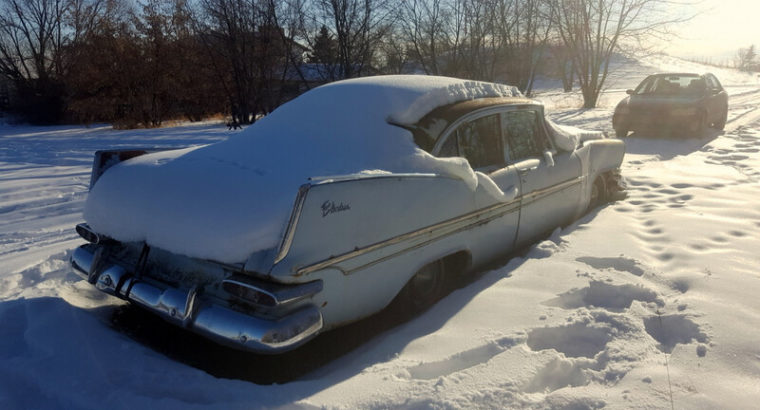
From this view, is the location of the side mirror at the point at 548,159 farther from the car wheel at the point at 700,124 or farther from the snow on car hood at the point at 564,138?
the car wheel at the point at 700,124

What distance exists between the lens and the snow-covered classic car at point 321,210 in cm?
235

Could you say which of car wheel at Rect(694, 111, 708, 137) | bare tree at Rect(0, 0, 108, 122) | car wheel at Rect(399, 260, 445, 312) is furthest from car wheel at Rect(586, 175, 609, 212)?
bare tree at Rect(0, 0, 108, 122)

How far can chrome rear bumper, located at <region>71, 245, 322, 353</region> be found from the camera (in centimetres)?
226

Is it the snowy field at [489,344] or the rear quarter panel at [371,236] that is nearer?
the snowy field at [489,344]

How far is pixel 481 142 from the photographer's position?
3.64 m

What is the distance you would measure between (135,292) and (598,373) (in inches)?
95.4

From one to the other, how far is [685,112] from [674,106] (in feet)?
0.84

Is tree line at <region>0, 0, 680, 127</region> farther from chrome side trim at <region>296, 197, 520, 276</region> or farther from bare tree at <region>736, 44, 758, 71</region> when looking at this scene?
bare tree at <region>736, 44, 758, 71</region>

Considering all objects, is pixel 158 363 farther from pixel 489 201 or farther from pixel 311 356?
pixel 489 201

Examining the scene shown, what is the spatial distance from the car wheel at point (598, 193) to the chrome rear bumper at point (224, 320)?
13.1ft

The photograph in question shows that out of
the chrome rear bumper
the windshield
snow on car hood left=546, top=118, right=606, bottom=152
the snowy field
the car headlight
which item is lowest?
the snowy field

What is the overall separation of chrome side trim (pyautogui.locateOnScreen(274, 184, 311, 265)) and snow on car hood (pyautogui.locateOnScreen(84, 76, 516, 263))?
5cm

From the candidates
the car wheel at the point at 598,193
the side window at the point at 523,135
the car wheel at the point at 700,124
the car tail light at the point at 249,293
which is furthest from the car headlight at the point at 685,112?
the car tail light at the point at 249,293

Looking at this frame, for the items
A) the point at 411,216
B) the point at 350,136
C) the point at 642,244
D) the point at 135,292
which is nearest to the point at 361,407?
the point at 411,216
